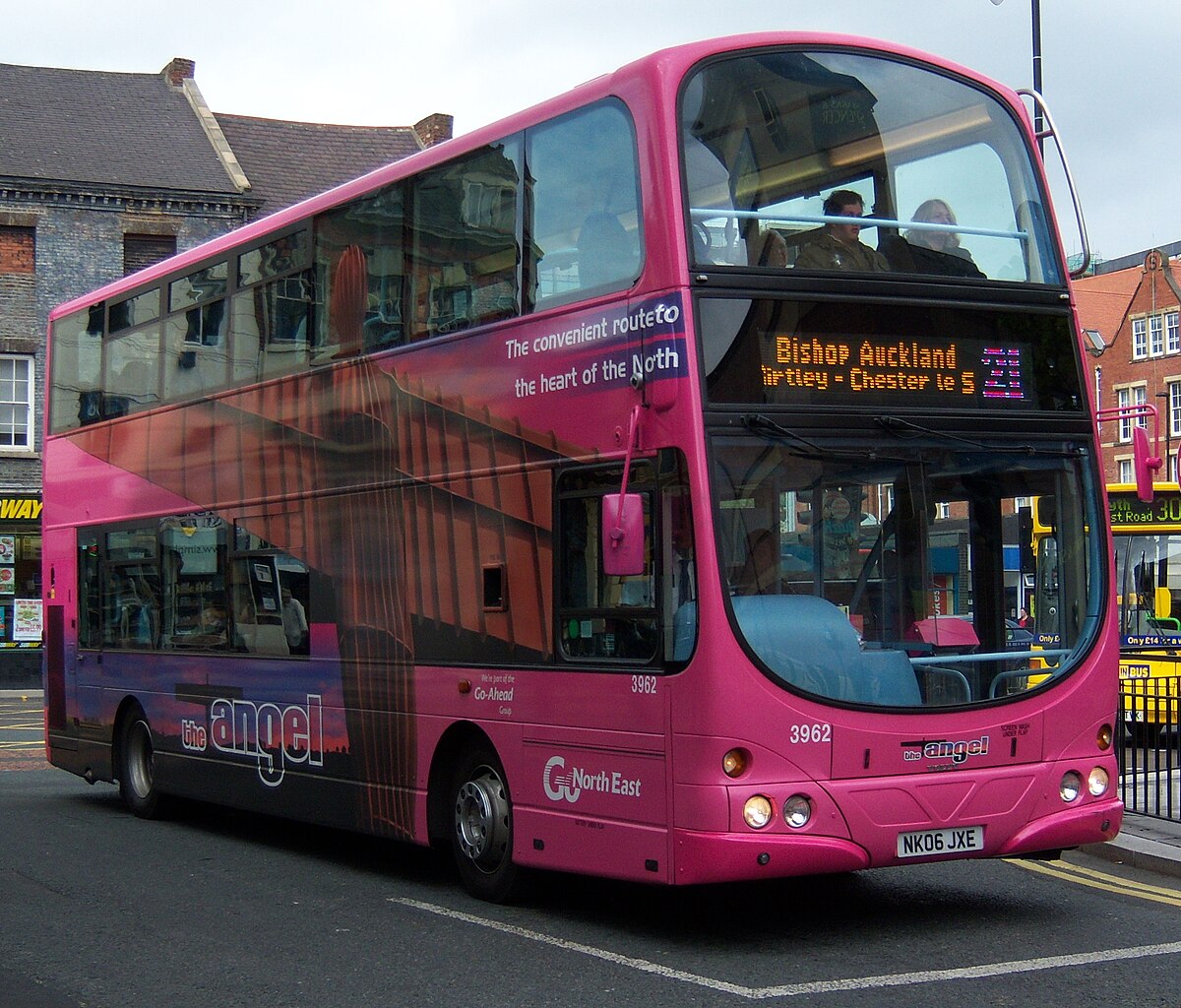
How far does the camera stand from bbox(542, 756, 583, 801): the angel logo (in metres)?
8.70

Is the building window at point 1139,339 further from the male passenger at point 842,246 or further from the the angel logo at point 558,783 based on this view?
the the angel logo at point 558,783

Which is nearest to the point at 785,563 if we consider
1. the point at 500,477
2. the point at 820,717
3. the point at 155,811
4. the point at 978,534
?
the point at 820,717

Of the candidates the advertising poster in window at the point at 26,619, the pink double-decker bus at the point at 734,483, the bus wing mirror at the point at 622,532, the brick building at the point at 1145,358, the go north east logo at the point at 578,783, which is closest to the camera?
the bus wing mirror at the point at 622,532

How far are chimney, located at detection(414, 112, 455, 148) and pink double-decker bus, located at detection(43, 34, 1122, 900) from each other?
32.7m

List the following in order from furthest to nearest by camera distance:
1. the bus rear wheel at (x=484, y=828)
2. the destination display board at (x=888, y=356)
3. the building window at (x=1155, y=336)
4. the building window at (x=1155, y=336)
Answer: the building window at (x=1155, y=336)
the building window at (x=1155, y=336)
the bus rear wheel at (x=484, y=828)
the destination display board at (x=888, y=356)

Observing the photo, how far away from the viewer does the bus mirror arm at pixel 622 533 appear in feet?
25.3

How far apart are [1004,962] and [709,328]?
10.4ft

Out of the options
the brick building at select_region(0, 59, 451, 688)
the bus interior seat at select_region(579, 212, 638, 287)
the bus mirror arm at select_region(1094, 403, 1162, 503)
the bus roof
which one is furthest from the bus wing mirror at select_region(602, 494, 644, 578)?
the brick building at select_region(0, 59, 451, 688)

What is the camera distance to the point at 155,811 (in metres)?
14.4

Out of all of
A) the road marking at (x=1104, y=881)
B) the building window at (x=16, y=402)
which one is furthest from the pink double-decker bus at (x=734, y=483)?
the building window at (x=16, y=402)

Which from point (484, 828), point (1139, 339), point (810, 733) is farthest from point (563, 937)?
point (1139, 339)

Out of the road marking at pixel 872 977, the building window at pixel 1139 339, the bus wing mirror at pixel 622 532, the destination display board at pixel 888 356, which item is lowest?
the road marking at pixel 872 977

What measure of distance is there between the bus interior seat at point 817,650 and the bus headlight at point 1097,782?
3.83 ft

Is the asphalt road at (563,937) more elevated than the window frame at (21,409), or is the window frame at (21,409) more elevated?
the window frame at (21,409)
